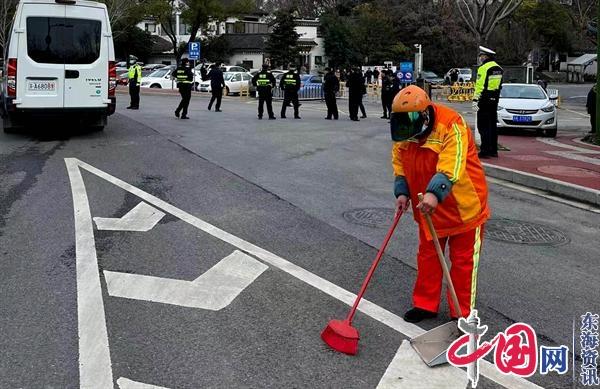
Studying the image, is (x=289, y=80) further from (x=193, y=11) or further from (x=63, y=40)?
(x=193, y=11)

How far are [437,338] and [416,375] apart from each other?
1.47ft

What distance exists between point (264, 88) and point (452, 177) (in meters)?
16.6

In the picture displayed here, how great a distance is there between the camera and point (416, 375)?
3.82 m

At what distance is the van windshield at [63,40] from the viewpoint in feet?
41.2

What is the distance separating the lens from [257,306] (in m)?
4.79

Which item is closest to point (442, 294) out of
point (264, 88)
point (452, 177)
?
point (452, 177)

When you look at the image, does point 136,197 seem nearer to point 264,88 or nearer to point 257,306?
point 257,306

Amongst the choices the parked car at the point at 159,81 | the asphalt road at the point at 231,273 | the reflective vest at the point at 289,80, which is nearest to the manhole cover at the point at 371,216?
the asphalt road at the point at 231,273

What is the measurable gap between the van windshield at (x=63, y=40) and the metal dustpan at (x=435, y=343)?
10.9 metres

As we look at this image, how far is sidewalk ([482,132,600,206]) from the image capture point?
31.8 ft

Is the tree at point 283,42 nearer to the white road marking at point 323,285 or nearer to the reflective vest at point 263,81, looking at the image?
the reflective vest at point 263,81

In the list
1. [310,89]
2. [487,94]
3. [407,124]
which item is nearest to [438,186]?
[407,124]

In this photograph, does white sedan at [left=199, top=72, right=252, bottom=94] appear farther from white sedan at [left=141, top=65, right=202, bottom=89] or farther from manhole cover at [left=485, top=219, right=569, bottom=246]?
manhole cover at [left=485, top=219, right=569, bottom=246]

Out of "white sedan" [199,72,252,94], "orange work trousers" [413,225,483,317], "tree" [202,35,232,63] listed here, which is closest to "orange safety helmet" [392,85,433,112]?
"orange work trousers" [413,225,483,317]
